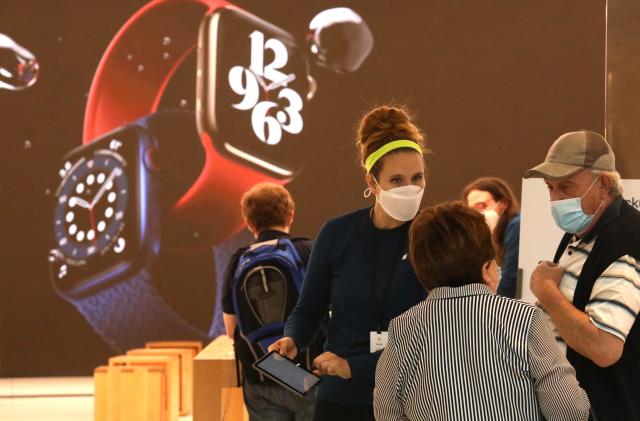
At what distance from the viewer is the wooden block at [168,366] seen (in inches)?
247

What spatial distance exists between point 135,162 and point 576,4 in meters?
4.19

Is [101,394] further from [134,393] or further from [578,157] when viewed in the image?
[578,157]

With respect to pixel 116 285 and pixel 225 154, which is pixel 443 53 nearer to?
pixel 225 154

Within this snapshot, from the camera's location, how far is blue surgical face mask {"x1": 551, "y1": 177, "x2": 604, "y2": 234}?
7.65ft

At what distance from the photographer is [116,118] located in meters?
8.52

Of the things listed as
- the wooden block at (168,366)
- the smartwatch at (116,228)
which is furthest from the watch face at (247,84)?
the wooden block at (168,366)

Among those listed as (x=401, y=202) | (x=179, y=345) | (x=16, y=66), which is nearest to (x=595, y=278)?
(x=401, y=202)

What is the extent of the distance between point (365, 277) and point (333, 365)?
262mm

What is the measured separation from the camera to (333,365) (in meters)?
2.46

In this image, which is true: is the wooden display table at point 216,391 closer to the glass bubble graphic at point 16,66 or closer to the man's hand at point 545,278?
the man's hand at point 545,278

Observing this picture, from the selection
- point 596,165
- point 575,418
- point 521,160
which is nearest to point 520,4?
point 521,160

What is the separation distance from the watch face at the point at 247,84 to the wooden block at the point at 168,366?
8.37ft

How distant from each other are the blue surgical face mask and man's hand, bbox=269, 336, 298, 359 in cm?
81

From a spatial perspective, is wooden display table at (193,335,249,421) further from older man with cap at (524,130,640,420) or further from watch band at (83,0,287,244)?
watch band at (83,0,287,244)
